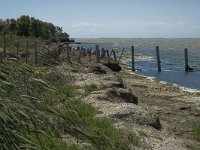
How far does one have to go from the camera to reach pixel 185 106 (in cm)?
→ 1783

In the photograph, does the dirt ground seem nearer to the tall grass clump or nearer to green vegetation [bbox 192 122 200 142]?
green vegetation [bbox 192 122 200 142]

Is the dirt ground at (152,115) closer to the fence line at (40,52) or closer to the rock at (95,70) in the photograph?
the fence line at (40,52)

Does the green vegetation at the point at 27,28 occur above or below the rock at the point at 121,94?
above

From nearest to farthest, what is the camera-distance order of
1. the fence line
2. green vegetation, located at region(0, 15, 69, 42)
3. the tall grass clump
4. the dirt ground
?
the tall grass clump, the fence line, the dirt ground, green vegetation, located at region(0, 15, 69, 42)

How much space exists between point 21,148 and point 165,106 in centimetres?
1669

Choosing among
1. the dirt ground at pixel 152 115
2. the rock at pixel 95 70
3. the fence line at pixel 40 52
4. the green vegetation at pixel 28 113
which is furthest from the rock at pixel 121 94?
the green vegetation at pixel 28 113

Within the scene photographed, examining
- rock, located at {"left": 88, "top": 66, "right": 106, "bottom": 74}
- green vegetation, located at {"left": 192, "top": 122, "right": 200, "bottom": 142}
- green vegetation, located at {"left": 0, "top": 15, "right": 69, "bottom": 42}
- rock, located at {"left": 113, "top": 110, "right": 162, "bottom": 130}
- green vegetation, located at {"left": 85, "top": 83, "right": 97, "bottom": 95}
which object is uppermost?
green vegetation, located at {"left": 0, "top": 15, "right": 69, "bottom": 42}

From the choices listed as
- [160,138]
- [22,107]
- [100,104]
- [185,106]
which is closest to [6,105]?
[22,107]

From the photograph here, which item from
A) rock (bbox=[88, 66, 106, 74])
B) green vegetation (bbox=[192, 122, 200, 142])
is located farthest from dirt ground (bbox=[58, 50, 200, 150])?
rock (bbox=[88, 66, 106, 74])

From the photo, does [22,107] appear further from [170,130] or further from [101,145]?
[170,130]

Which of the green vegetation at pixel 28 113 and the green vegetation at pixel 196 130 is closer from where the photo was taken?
the green vegetation at pixel 28 113

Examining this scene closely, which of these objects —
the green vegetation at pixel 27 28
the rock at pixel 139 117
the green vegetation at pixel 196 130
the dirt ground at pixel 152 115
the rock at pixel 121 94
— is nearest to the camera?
the dirt ground at pixel 152 115

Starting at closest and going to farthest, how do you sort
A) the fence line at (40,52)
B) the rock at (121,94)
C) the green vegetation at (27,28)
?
the fence line at (40,52) < the rock at (121,94) < the green vegetation at (27,28)

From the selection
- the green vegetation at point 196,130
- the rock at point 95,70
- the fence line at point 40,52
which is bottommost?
the green vegetation at point 196,130
